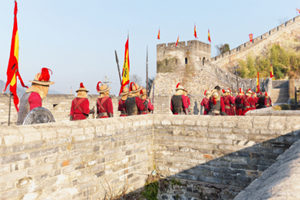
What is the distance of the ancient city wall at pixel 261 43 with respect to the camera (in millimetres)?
46375

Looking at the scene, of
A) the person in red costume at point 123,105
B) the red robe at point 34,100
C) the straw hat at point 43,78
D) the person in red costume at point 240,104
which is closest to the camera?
the red robe at point 34,100

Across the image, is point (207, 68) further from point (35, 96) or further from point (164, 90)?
point (35, 96)

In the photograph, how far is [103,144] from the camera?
20.5 feet

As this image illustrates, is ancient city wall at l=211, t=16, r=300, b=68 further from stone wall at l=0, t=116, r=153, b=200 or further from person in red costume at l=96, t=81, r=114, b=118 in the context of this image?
stone wall at l=0, t=116, r=153, b=200

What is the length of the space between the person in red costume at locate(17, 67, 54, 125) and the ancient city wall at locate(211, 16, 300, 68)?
1652 inches

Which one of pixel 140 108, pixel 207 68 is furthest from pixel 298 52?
pixel 140 108

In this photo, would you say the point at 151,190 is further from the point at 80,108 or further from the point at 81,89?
the point at 81,89

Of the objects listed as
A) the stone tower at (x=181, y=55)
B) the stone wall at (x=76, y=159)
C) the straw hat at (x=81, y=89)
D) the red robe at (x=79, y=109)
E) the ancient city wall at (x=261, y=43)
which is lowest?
the stone wall at (x=76, y=159)

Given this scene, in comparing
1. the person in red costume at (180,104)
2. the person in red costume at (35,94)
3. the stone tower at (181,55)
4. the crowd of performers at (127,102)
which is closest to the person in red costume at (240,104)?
the crowd of performers at (127,102)

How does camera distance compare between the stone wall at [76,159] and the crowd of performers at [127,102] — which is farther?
the crowd of performers at [127,102]

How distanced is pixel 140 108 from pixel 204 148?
2665mm

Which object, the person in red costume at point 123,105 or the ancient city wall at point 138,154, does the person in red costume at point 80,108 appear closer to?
the ancient city wall at point 138,154

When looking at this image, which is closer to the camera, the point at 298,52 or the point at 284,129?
the point at 284,129

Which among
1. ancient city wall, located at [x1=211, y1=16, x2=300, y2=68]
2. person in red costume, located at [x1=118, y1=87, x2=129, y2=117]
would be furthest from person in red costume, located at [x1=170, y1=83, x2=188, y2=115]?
ancient city wall, located at [x1=211, y1=16, x2=300, y2=68]
